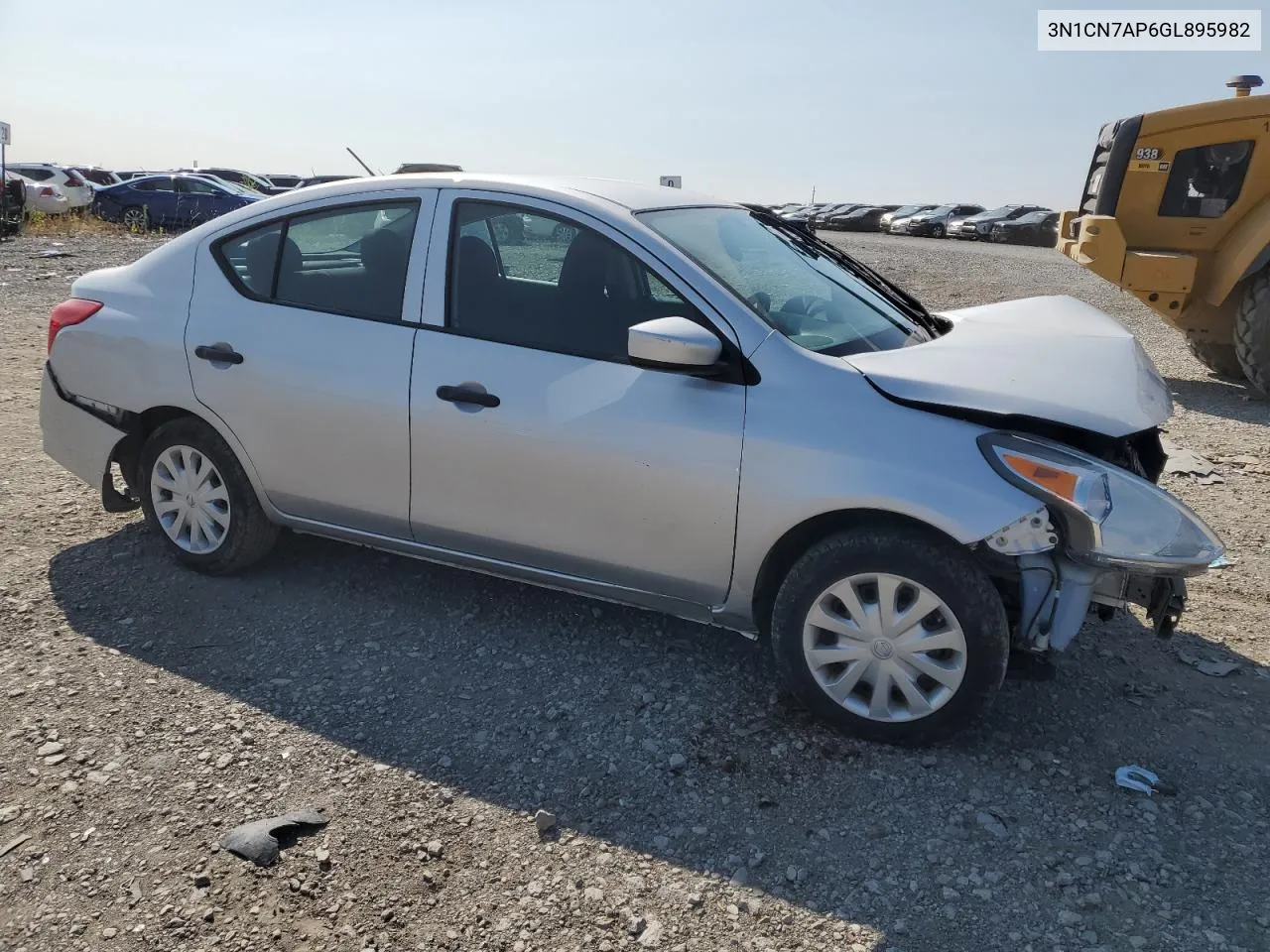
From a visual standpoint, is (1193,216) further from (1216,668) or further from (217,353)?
(217,353)

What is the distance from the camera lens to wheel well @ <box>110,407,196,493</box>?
438 cm

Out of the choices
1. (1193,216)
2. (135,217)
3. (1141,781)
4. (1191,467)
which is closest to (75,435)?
(1141,781)

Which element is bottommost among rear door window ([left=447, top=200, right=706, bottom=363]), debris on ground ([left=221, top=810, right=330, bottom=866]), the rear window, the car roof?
debris on ground ([left=221, top=810, right=330, bottom=866])

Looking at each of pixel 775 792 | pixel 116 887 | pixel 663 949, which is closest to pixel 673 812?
pixel 775 792

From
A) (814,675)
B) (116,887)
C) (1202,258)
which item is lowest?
(116,887)

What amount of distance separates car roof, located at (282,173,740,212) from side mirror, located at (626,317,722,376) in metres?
0.70

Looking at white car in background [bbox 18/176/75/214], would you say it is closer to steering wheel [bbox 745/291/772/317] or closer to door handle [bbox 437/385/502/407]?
door handle [bbox 437/385/502/407]

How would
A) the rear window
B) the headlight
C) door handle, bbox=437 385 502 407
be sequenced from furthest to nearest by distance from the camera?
the rear window
door handle, bbox=437 385 502 407
the headlight

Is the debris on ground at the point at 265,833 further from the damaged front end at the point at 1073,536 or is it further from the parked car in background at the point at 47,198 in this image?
the parked car in background at the point at 47,198

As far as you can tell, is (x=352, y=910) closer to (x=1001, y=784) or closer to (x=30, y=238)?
(x=1001, y=784)

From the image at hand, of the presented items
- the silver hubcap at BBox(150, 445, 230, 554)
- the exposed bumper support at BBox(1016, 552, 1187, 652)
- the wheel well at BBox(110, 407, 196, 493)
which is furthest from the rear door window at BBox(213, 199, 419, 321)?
the exposed bumper support at BBox(1016, 552, 1187, 652)

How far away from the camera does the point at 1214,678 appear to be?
388 centimetres

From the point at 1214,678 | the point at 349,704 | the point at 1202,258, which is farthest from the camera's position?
the point at 1202,258

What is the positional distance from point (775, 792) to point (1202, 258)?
8505 mm
